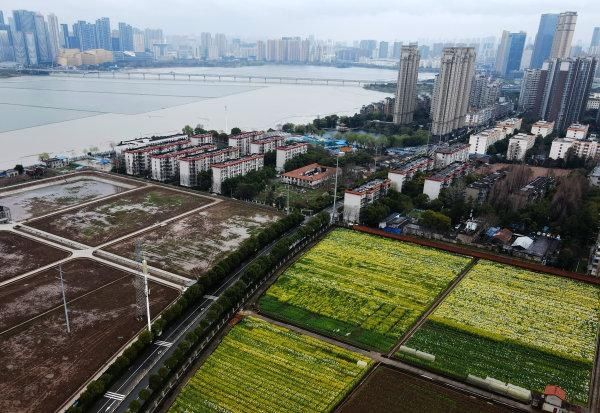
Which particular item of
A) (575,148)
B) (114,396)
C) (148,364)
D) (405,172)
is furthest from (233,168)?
(575,148)

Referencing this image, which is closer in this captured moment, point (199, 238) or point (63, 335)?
point (63, 335)

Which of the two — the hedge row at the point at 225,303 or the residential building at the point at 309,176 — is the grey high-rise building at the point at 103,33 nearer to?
the residential building at the point at 309,176

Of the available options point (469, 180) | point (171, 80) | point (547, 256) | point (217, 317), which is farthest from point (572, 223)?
point (171, 80)

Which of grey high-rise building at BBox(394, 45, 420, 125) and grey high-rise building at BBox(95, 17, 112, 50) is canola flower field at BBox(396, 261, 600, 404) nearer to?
grey high-rise building at BBox(394, 45, 420, 125)

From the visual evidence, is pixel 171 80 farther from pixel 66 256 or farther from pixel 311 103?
pixel 66 256

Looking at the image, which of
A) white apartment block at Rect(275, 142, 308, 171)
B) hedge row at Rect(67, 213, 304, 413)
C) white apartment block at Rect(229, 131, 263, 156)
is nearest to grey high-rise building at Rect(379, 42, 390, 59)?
white apartment block at Rect(229, 131, 263, 156)

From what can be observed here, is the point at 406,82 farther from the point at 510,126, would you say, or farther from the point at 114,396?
the point at 114,396

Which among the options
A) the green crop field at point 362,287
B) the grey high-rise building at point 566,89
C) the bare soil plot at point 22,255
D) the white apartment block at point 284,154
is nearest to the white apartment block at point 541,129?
the grey high-rise building at point 566,89
